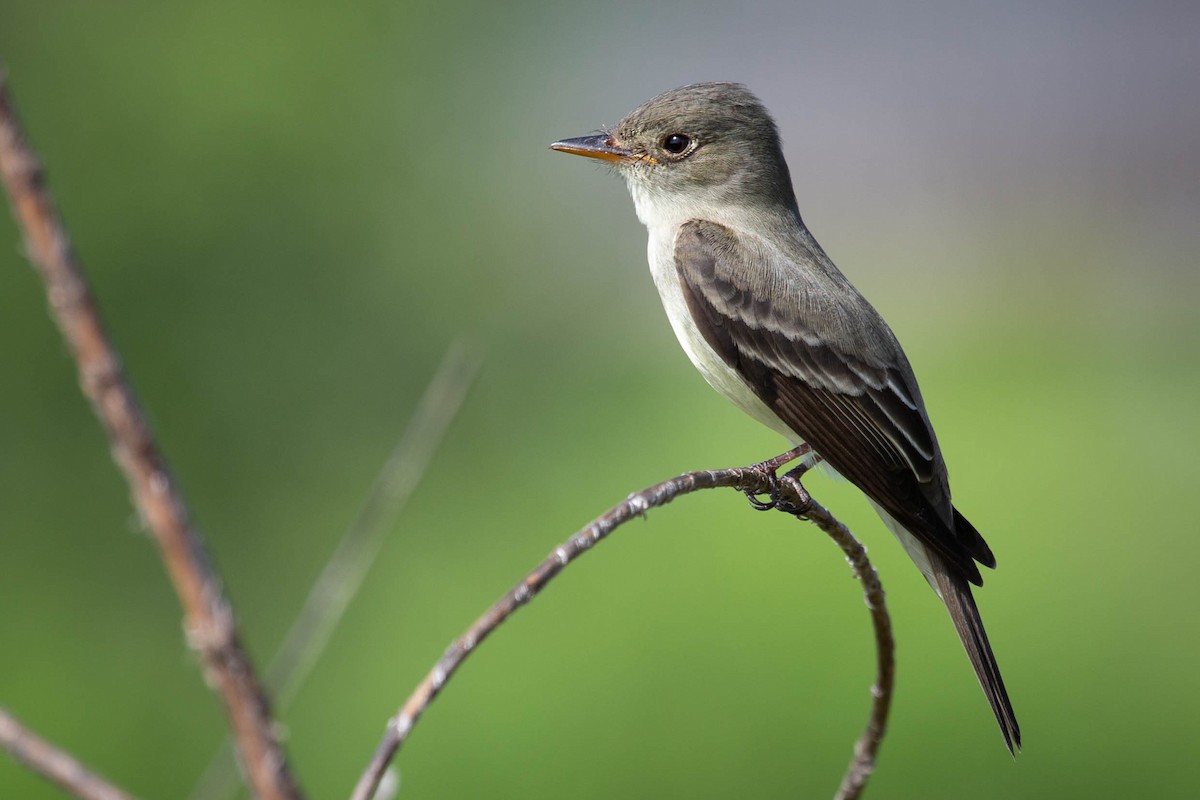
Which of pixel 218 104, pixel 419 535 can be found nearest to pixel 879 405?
pixel 419 535

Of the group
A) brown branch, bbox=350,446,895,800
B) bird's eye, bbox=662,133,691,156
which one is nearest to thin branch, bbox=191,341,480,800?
brown branch, bbox=350,446,895,800

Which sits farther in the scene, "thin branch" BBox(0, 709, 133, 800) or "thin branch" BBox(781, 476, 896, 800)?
"thin branch" BBox(781, 476, 896, 800)

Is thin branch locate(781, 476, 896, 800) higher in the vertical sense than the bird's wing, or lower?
lower

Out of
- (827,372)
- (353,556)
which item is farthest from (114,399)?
(827,372)

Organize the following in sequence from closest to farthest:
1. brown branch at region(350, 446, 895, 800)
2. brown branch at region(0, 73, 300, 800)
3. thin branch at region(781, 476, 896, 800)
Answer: brown branch at region(0, 73, 300, 800) < brown branch at region(350, 446, 895, 800) < thin branch at region(781, 476, 896, 800)

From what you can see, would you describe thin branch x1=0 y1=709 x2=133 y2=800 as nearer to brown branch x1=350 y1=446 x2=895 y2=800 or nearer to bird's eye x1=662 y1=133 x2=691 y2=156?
brown branch x1=350 y1=446 x2=895 y2=800

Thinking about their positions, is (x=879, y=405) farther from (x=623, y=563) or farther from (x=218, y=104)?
(x=218, y=104)

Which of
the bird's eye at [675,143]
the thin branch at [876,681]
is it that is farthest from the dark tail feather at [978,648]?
the bird's eye at [675,143]
